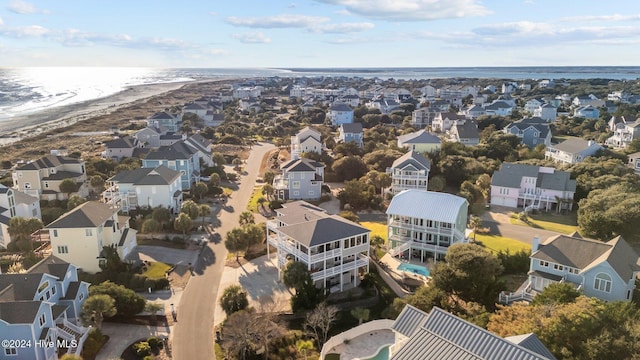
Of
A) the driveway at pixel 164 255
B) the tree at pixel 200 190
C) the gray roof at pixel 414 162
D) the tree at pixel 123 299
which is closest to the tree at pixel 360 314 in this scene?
the tree at pixel 123 299

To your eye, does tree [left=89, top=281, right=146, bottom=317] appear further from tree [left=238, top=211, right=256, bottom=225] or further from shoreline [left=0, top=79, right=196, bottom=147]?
shoreline [left=0, top=79, right=196, bottom=147]

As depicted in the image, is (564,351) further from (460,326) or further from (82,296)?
(82,296)

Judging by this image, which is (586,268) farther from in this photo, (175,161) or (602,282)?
(175,161)

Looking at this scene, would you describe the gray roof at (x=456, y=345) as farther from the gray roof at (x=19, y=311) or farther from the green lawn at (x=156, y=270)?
the green lawn at (x=156, y=270)

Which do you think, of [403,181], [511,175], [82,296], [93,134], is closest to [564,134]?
[511,175]

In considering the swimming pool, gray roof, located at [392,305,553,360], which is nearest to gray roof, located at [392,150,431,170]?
the swimming pool

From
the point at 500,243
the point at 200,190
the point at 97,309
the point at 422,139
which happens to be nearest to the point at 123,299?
the point at 97,309
